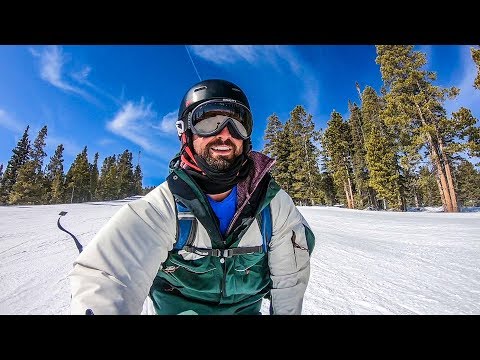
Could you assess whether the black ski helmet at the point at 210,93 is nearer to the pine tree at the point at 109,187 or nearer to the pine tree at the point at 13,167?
the pine tree at the point at 13,167

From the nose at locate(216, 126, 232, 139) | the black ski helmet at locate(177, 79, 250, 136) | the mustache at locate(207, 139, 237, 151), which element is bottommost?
the mustache at locate(207, 139, 237, 151)

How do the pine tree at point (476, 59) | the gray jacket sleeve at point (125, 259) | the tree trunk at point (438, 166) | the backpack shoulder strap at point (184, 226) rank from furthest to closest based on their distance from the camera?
→ the tree trunk at point (438, 166), the pine tree at point (476, 59), the backpack shoulder strap at point (184, 226), the gray jacket sleeve at point (125, 259)

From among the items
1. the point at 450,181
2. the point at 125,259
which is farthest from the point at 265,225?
the point at 450,181

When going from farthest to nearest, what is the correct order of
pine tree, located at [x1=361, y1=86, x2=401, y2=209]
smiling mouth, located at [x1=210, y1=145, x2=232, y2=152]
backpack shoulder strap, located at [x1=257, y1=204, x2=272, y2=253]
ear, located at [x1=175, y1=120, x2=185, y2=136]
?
1. pine tree, located at [x1=361, y1=86, x2=401, y2=209]
2. ear, located at [x1=175, y1=120, x2=185, y2=136]
3. smiling mouth, located at [x1=210, y1=145, x2=232, y2=152]
4. backpack shoulder strap, located at [x1=257, y1=204, x2=272, y2=253]

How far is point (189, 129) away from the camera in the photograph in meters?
2.48

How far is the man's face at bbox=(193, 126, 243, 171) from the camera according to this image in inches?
86.8

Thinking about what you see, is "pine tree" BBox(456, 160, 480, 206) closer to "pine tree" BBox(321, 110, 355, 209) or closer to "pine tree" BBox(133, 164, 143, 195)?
"pine tree" BBox(321, 110, 355, 209)

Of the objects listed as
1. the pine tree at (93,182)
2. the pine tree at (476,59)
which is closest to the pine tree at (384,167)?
the pine tree at (476,59)

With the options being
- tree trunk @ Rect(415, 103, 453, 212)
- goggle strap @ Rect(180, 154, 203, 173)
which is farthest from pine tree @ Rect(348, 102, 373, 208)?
goggle strap @ Rect(180, 154, 203, 173)

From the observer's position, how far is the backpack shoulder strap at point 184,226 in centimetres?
178

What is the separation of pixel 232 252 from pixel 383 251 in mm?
5894

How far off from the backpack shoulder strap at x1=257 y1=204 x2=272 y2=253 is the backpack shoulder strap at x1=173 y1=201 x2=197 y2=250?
567mm

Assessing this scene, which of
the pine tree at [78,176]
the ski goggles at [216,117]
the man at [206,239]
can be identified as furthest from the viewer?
the pine tree at [78,176]
